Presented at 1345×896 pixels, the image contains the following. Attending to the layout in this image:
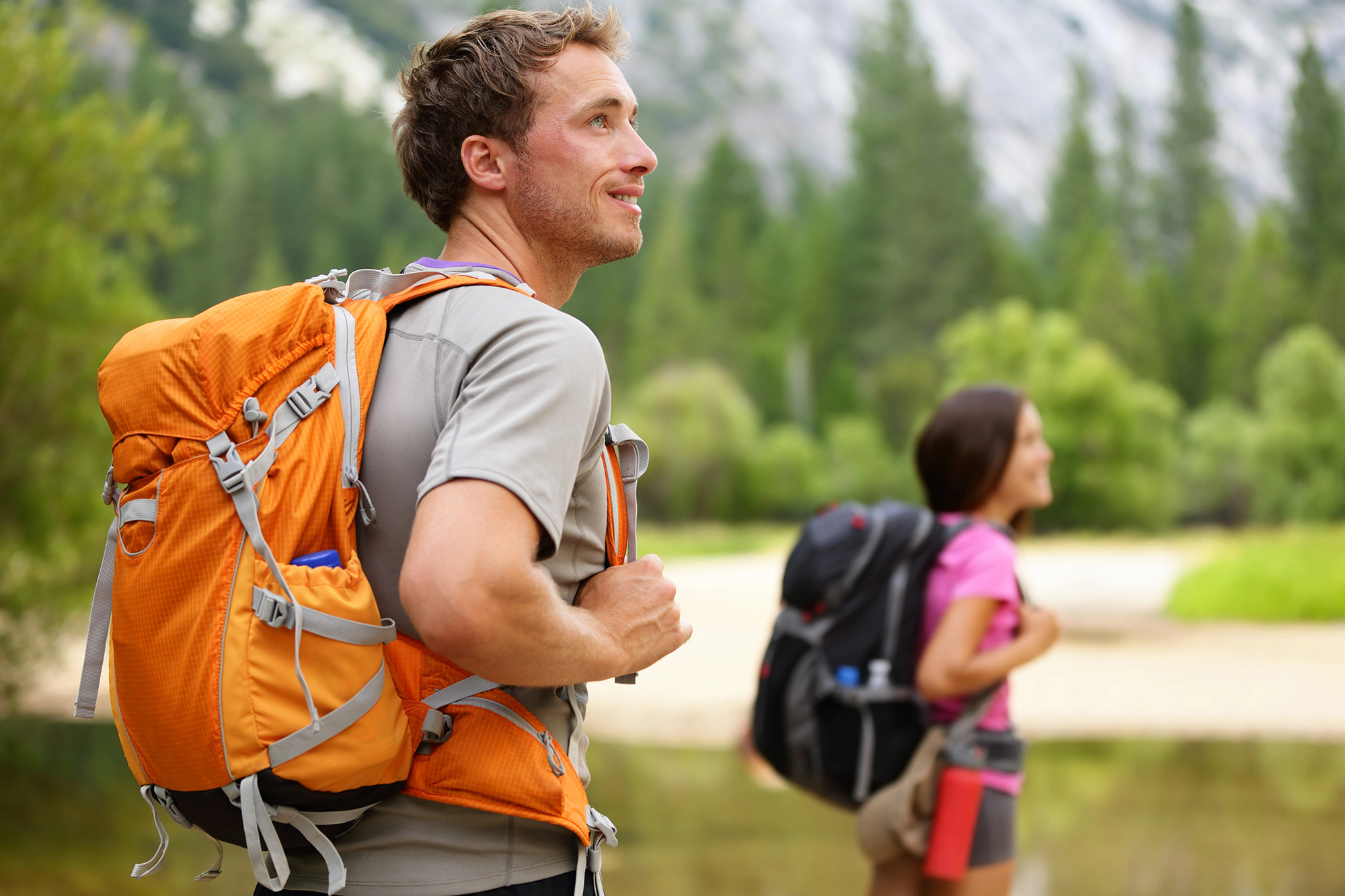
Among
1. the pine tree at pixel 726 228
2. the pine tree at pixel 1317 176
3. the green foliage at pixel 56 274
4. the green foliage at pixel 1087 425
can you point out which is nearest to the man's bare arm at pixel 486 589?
the green foliage at pixel 56 274

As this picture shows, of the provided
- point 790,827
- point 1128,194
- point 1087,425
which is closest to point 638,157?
point 790,827

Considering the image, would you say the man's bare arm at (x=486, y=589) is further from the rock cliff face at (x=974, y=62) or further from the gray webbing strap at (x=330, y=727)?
the rock cliff face at (x=974, y=62)

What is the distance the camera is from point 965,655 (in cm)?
288

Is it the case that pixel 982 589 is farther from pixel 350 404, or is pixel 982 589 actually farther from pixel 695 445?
pixel 695 445

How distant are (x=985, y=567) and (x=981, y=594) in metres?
0.07

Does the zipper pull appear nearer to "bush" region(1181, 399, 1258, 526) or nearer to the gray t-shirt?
the gray t-shirt

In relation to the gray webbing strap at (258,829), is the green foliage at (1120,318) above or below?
below

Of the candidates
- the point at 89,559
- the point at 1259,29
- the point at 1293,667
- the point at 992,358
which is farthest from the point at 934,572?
the point at 1259,29

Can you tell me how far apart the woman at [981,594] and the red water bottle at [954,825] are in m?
0.03

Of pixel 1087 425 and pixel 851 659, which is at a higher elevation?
pixel 851 659

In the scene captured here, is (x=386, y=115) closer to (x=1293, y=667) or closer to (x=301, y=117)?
(x=1293, y=667)

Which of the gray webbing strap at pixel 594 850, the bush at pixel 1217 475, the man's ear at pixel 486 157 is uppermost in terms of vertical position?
the man's ear at pixel 486 157

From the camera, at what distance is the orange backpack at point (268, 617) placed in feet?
3.84

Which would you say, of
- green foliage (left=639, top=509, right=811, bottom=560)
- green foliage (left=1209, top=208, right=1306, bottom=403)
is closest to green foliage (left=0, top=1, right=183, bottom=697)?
green foliage (left=639, top=509, right=811, bottom=560)
